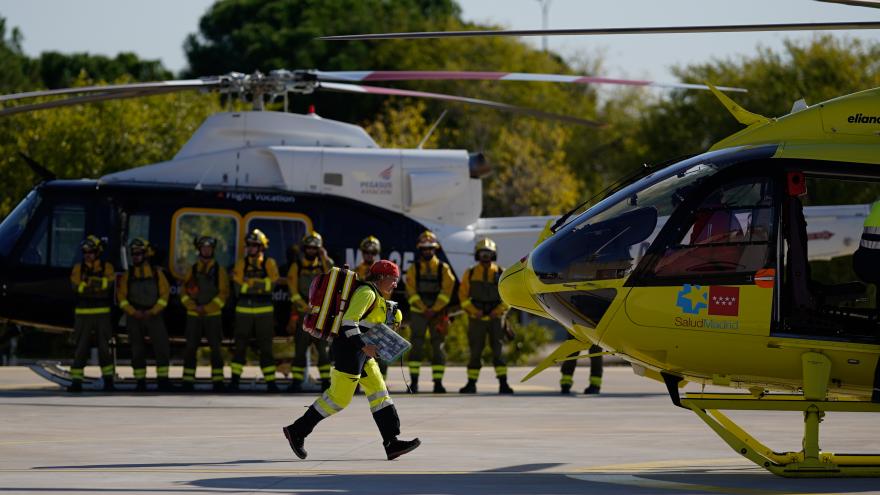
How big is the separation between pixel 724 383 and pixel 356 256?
27.7 feet

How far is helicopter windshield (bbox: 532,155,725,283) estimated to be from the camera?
1099 cm

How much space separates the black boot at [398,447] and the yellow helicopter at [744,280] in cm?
159

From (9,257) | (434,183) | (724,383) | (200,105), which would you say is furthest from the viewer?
(200,105)

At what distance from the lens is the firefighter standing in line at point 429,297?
61.3 ft

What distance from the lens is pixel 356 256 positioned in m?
18.9

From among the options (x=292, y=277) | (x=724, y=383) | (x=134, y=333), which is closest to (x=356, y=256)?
(x=292, y=277)

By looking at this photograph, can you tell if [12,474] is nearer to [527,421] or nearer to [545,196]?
[527,421]

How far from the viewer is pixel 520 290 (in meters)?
11.8

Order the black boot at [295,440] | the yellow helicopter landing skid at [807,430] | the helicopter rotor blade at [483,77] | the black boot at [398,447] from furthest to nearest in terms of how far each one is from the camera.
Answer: the helicopter rotor blade at [483,77], the black boot at [295,440], the black boot at [398,447], the yellow helicopter landing skid at [807,430]

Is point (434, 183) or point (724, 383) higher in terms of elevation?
point (434, 183)

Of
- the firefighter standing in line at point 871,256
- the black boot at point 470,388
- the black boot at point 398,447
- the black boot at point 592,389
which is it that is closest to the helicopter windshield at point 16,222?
the black boot at point 470,388

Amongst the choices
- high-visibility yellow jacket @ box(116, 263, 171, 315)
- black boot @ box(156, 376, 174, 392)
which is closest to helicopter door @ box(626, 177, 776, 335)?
high-visibility yellow jacket @ box(116, 263, 171, 315)

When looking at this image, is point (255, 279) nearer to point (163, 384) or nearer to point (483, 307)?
point (163, 384)

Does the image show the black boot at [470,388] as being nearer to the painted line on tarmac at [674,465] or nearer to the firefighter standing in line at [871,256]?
the painted line on tarmac at [674,465]
